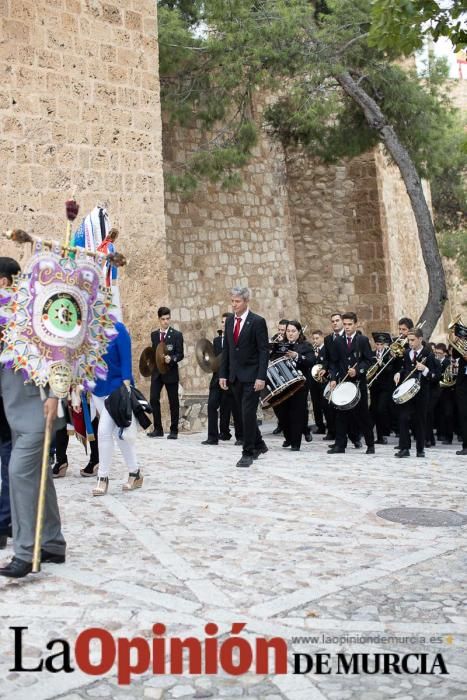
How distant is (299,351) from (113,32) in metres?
5.24

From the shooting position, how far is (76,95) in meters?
12.0

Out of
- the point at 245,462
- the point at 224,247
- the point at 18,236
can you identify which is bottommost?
the point at 245,462

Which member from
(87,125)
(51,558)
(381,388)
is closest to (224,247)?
(87,125)

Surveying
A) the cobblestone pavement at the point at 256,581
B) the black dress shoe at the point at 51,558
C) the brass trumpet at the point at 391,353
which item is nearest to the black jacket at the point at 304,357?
the brass trumpet at the point at 391,353

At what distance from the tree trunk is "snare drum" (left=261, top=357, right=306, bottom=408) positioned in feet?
20.9

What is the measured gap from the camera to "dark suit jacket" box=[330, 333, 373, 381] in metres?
10.8

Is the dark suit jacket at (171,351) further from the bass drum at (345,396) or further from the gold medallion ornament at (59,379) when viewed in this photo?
the gold medallion ornament at (59,379)

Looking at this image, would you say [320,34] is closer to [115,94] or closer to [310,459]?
[115,94]

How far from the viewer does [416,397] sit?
1025cm

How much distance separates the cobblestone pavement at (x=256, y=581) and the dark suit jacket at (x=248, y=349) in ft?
4.99

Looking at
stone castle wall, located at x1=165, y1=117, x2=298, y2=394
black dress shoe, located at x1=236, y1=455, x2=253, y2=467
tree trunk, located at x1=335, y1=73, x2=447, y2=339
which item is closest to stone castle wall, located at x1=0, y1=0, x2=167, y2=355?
black dress shoe, located at x1=236, y1=455, x2=253, y2=467

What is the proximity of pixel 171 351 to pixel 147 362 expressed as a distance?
688mm

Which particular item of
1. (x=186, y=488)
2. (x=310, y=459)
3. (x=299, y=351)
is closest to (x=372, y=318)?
(x=299, y=351)

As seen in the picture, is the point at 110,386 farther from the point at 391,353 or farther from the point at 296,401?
the point at 391,353
